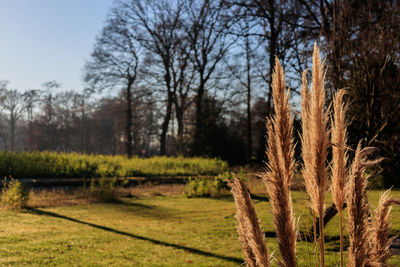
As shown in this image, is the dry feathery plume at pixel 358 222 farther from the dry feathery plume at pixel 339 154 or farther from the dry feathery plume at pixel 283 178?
the dry feathery plume at pixel 283 178

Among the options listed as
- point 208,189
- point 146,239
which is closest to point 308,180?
point 146,239

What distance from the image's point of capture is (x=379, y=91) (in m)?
5.24

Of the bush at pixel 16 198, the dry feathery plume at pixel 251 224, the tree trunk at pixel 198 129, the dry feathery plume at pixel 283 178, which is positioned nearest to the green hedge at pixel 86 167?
the tree trunk at pixel 198 129

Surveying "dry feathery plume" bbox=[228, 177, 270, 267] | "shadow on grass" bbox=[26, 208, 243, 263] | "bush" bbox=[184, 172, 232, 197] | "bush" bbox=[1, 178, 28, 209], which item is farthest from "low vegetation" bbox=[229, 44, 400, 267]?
"bush" bbox=[184, 172, 232, 197]

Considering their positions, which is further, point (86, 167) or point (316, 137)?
point (86, 167)

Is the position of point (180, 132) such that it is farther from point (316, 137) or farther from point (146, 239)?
point (316, 137)

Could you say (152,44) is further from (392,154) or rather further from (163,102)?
(392,154)

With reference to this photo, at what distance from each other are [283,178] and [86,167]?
1395 centimetres

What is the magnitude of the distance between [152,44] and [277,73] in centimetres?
Answer: 2362

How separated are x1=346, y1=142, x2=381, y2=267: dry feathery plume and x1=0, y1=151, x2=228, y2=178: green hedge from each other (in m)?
12.2

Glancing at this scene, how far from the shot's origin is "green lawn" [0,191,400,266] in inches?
177

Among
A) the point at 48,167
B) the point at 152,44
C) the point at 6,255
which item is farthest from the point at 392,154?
the point at 152,44

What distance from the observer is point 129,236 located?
5879mm

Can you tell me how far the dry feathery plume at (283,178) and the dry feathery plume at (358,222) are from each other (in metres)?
0.23
